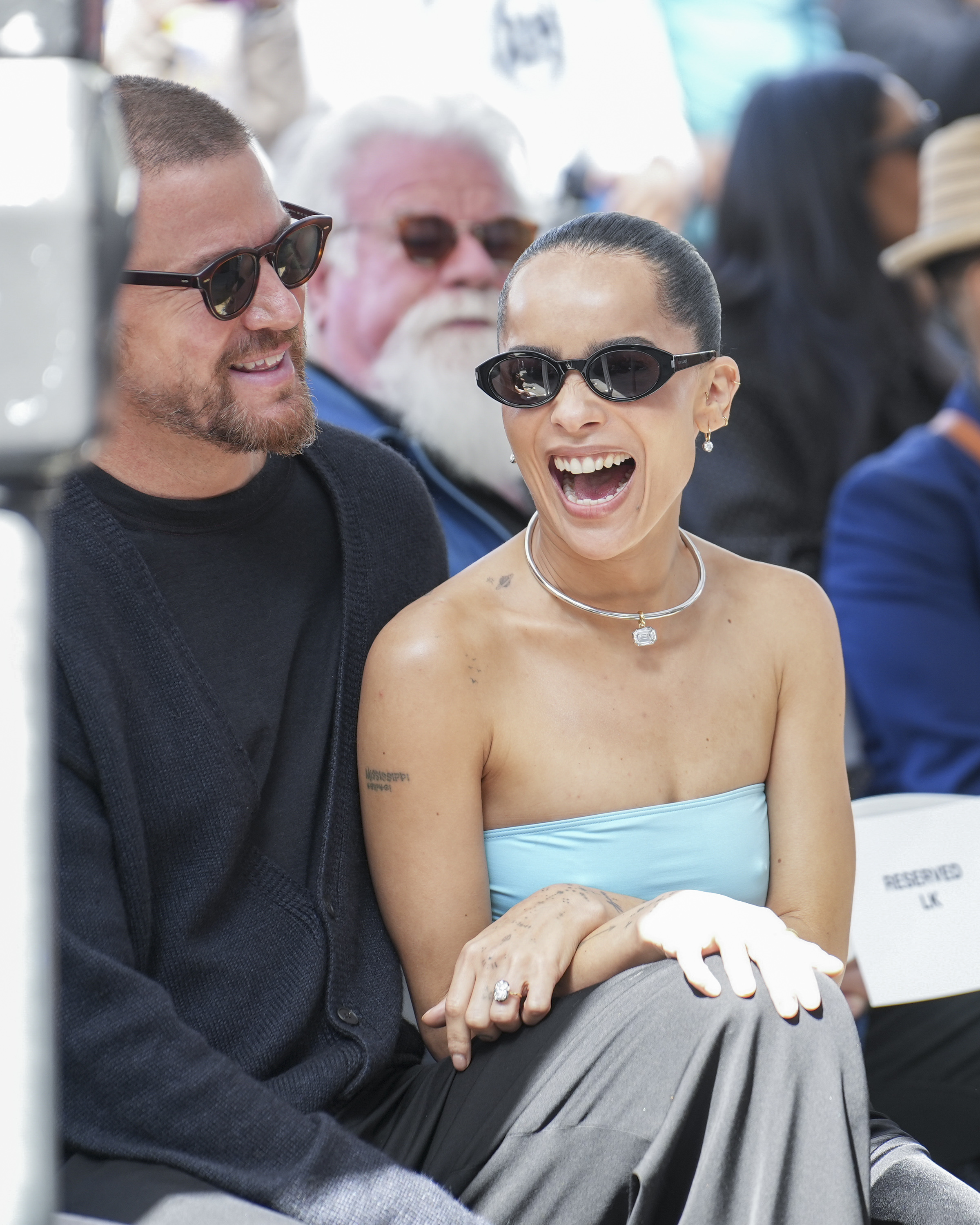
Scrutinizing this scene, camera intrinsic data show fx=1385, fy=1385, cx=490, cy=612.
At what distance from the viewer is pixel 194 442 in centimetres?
174

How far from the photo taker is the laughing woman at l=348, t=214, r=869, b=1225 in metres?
1.38

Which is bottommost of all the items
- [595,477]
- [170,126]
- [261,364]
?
[595,477]

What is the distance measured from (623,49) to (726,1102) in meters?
3.51

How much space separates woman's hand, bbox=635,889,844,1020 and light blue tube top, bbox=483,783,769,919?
196 mm

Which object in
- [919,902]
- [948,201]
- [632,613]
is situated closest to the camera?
[632,613]

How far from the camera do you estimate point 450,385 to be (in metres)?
2.99

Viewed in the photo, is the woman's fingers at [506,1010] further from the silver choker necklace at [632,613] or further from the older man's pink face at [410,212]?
the older man's pink face at [410,212]

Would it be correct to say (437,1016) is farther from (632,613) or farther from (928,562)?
(928,562)

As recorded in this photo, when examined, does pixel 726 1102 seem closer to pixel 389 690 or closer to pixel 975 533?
pixel 389 690

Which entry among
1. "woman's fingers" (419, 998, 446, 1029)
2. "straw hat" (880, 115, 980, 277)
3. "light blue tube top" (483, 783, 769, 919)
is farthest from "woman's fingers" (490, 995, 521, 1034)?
"straw hat" (880, 115, 980, 277)

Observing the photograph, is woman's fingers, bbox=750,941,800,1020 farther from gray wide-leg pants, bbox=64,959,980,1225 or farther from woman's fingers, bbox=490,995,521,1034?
woman's fingers, bbox=490,995,521,1034

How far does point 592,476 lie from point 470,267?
4.42 ft

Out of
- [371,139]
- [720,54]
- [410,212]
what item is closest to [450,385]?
[410,212]

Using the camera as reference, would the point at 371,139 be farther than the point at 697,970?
Yes
